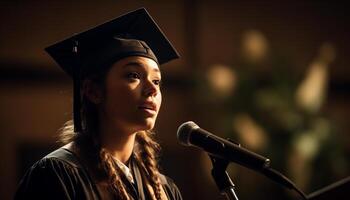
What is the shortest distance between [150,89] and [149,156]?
1.26 feet

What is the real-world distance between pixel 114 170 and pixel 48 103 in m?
2.76

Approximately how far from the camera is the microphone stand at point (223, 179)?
5.99 ft

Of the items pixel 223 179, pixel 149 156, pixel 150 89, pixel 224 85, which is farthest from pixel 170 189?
pixel 224 85

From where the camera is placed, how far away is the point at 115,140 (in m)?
2.22

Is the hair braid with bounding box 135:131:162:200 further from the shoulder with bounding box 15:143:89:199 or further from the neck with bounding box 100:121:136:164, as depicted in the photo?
the shoulder with bounding box 15:143:89:199

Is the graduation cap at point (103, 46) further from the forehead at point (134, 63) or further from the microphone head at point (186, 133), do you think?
the microphone head at point (186, 133)

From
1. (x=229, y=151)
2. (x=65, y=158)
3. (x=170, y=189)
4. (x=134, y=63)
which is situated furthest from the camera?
(x=170, y=189)

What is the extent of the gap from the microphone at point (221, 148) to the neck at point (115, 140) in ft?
1.20

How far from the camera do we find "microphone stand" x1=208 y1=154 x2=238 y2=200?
1.83 meters

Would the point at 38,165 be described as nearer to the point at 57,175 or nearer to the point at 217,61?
the point at 57,175

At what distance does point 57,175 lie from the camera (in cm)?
202

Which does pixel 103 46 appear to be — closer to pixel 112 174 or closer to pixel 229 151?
pixel 112 174

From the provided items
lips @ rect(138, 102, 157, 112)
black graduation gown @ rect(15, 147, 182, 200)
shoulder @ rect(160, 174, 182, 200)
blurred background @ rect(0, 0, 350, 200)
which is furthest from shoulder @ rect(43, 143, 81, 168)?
blurred background @ rect(0, 0, 350, 200)

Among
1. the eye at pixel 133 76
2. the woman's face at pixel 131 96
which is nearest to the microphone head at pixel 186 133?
the woman's face at pixel 131 96
